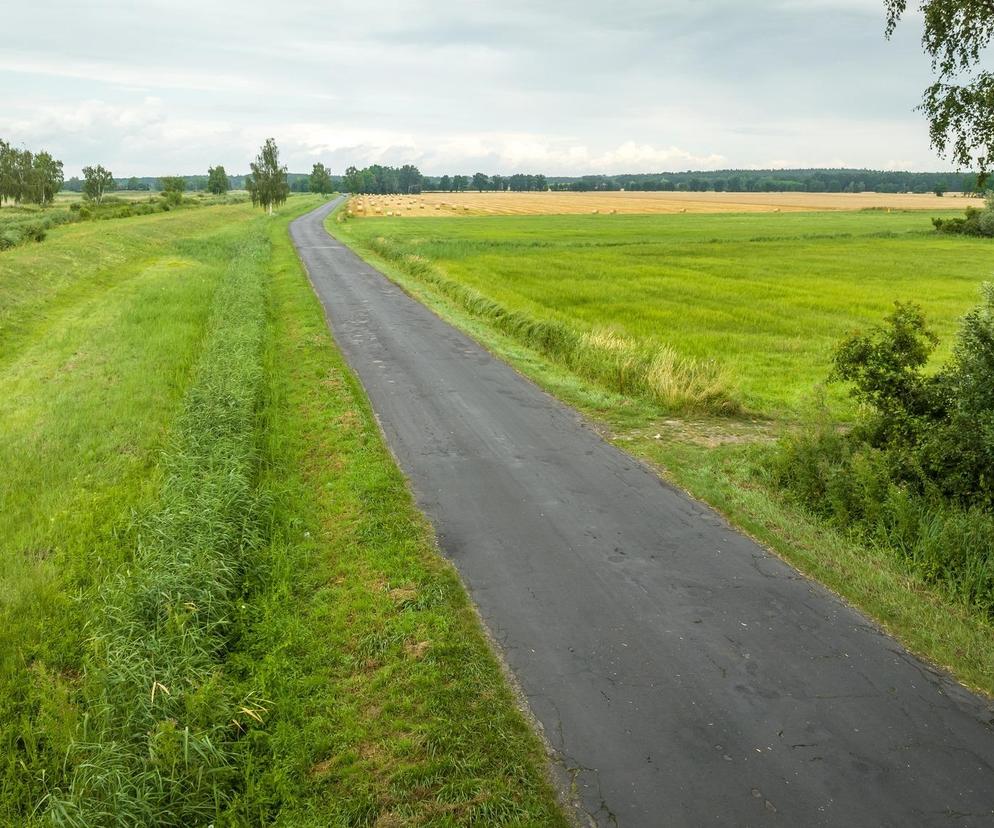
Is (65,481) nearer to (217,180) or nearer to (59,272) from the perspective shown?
(59,272)

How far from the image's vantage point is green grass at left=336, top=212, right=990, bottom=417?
60.2 feet

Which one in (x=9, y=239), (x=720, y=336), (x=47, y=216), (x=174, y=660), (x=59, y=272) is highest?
(x=47, y=216)

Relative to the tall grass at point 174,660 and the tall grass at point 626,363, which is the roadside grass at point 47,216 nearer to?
the tall grass at point 626,363

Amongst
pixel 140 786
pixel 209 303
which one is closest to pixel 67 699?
pixel 140 786

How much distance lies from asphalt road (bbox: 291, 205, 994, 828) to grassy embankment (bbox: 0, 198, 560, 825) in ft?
1.71

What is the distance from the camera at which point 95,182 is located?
326 feet

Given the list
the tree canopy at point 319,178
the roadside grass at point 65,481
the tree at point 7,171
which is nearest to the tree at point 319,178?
the tree canopy at point 319,178

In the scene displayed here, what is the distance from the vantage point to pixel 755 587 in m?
7.25

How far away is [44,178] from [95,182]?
1109cm

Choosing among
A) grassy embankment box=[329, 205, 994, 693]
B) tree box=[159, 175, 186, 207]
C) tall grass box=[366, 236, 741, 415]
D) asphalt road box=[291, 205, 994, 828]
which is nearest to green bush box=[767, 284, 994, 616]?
grassy embankment box=[329, 205, 994, 693]

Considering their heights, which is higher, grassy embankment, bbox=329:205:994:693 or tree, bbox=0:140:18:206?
tree, bbox=0:140:18:206

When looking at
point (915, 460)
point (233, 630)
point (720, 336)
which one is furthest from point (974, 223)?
point (233, 630)

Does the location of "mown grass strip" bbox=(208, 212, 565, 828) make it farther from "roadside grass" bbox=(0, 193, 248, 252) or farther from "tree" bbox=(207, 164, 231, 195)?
"tree" bbox=(207, 164, 231, 195)

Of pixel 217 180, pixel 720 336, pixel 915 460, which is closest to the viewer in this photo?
pixel 915 460
